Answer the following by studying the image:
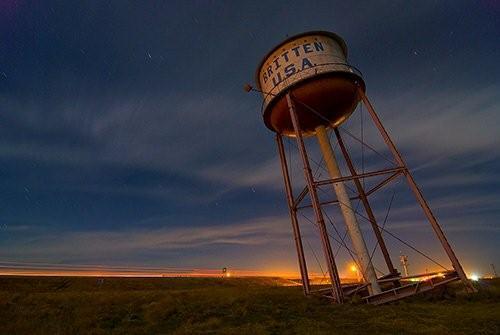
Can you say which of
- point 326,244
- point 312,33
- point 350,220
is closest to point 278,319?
point 326,244

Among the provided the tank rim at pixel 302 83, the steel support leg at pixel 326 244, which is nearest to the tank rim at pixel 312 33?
the tank rim at pixel 302 83

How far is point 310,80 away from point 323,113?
2.58 m

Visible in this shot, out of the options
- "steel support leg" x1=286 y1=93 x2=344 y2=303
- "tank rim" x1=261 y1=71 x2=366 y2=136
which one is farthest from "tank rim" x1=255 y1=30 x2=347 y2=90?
"steel support leg" x1=286 y1=93 x2=344 y2=303

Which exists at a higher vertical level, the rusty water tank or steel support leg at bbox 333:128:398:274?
the rusty water tank

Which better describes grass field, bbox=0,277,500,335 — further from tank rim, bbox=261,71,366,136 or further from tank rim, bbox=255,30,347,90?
tank rim, bbox=255,30,347,90

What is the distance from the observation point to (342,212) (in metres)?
14.5

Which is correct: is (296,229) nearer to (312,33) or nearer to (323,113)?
(323,113)

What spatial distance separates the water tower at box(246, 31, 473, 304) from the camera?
41.2 feet

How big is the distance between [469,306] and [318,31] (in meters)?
13.6

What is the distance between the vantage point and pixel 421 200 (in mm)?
11398

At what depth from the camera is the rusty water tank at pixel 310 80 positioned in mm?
13938

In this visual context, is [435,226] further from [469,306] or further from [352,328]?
[352,328]

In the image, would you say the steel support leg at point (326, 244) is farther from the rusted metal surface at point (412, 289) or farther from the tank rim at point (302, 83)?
the tank rim at point (302, 83)

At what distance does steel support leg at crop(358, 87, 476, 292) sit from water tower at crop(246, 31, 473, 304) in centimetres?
4
